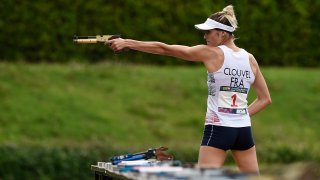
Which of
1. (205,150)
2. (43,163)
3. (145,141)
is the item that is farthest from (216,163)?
(145,141)

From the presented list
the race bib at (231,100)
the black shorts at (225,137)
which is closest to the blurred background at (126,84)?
the black shorts at (225,137)

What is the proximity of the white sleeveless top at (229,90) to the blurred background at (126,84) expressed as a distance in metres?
7.81

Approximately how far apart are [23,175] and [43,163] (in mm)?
358

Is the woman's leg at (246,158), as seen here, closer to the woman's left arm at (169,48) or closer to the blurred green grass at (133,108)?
the woman's left arm at (169,48)

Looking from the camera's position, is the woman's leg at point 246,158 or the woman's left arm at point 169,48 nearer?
the woman's left arm at point 169,48

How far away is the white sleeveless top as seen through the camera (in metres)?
11.4

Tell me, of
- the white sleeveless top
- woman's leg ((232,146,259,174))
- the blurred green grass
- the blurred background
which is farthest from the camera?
the blurred green grass

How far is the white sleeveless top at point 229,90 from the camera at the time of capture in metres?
11.4

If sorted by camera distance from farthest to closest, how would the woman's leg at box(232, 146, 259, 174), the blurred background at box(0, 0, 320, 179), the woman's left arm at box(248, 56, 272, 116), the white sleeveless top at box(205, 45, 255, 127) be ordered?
the blurred background at box(0, 0, 320, 179) < the woman's left arm at box(248, 56, 272, 116) < the woman's leg at box(232, 146, 259, 174) < the white sleeveless top at box(205, 45, 255, 127)

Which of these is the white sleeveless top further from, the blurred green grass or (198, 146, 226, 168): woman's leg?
the blurred green grass

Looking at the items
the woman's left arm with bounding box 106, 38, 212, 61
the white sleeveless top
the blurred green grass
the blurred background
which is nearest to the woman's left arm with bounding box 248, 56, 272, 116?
the white sleeveless top

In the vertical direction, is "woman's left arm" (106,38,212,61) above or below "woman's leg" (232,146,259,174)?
above

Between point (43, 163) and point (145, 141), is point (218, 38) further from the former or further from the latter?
point (145, 141)

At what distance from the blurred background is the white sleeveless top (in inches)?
307
